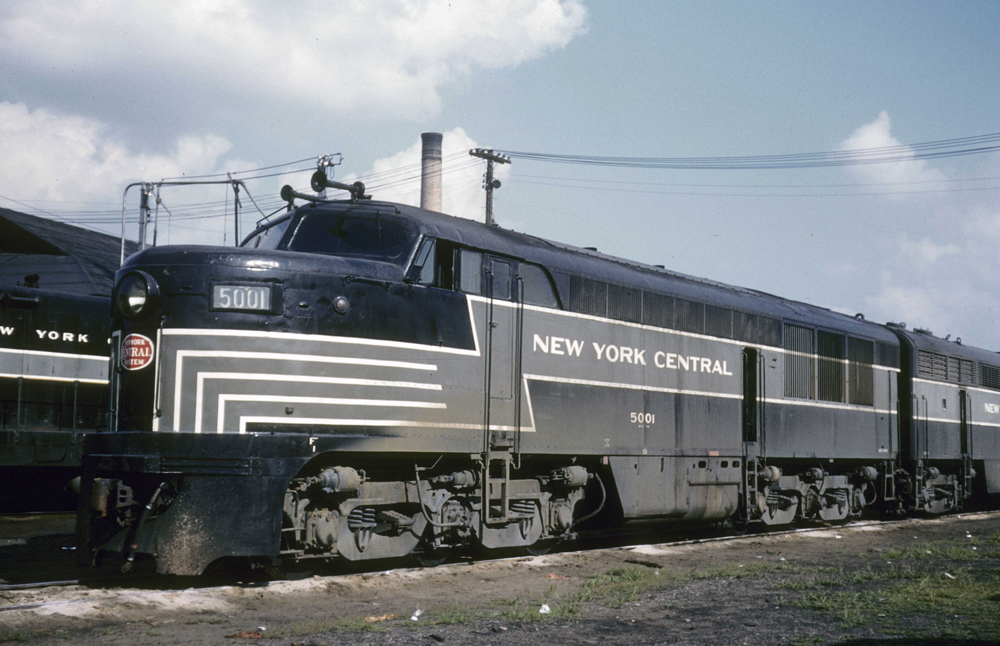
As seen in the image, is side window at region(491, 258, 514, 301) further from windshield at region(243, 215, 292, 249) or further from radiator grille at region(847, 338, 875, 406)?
radiator grille at region(847, 338, 875, 406)

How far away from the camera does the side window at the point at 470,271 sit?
10242 millimetres

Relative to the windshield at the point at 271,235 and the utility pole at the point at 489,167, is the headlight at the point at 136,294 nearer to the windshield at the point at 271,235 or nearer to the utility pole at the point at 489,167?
the windshield at the point at 271,235

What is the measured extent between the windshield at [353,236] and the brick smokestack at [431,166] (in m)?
25.3

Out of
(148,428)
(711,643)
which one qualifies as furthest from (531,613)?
(148,428)

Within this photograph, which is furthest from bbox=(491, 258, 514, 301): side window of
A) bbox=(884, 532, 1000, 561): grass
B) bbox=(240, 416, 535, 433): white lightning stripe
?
bbox=(884, 532, 1000, 561): grass

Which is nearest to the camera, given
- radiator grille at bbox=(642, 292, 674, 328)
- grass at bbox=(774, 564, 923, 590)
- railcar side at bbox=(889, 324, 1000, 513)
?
grass at bbox=(774, 564, 923, 590)

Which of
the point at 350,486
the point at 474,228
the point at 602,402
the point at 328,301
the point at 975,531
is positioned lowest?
the point at 975,531

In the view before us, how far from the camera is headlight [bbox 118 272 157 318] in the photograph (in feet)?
29.2

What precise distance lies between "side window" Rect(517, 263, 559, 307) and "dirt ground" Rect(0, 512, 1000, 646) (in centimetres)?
310

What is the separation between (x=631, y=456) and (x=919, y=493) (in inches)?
374

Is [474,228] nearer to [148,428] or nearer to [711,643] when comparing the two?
[148,428]

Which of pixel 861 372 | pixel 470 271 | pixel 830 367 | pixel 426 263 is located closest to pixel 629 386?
pixel 470 271

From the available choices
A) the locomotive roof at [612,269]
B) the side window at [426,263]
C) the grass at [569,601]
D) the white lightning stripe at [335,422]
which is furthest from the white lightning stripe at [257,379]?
the grass at [569,601]

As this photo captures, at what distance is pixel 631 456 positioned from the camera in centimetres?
1236
